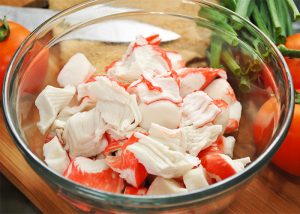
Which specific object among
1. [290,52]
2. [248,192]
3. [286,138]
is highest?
[290,52]

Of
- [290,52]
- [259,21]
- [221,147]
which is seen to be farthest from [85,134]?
[259,21]

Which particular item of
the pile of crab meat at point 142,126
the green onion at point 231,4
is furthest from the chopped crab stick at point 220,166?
the green onion at point 231,4

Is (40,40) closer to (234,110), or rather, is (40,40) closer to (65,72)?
(65,72)

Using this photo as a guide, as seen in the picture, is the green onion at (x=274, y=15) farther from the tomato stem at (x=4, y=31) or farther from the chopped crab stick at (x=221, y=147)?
the tomato stem at (x=4, y=31)

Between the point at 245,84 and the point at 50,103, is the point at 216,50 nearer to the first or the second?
the point at 245,84

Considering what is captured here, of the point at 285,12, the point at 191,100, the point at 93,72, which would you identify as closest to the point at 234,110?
the point at 191,100
